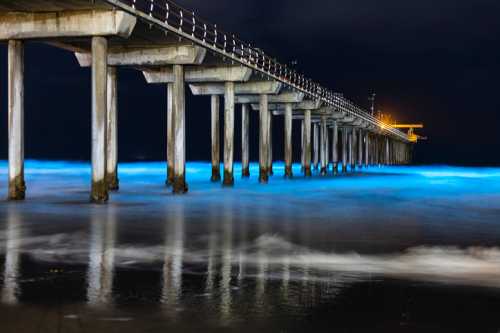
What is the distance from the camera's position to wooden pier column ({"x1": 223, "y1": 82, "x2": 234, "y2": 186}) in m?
34.4

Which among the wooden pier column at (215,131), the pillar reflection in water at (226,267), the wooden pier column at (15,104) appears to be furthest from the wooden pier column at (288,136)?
the pillar reflection in water at (226,267)

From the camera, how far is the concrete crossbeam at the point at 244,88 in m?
A: 39.0

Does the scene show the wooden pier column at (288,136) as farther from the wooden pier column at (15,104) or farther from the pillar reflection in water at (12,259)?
the pillar reflection in water at (12,259)

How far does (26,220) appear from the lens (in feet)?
56.7

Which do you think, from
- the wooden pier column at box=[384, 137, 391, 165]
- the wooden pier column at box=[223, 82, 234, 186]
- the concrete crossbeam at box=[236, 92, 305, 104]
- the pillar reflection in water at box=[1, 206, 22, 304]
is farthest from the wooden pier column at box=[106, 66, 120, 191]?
the wooden pier column at box=[384, 137, 391, 165]

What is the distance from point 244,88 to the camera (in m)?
40.0

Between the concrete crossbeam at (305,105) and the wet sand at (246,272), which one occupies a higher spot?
the concrete crossbeam at (305,105)

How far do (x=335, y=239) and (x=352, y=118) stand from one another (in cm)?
5399

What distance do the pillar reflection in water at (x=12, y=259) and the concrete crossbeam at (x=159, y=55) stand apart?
10.9 metres

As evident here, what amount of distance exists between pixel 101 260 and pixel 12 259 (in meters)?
1.26

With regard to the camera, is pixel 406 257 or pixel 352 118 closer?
pixel 406 257

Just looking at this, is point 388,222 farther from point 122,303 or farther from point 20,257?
point 122,303

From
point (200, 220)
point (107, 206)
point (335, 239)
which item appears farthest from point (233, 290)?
point (107, 206)

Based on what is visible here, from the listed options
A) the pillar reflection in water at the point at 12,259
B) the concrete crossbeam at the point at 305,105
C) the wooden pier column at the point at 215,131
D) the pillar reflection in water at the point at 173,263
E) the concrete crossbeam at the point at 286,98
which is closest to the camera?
the pillar reflection in water at the point at 173,263
